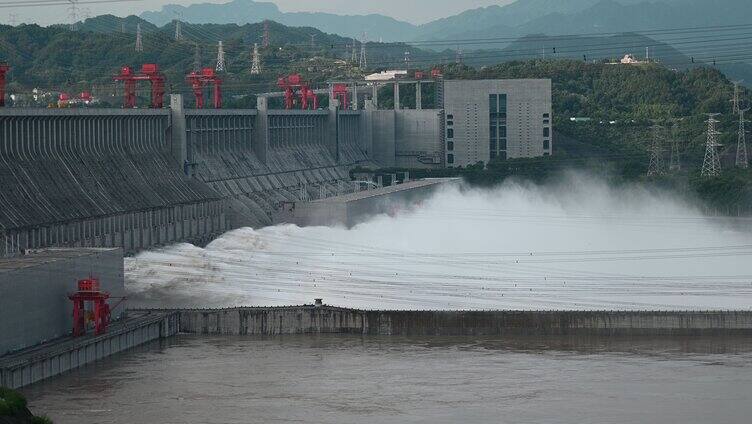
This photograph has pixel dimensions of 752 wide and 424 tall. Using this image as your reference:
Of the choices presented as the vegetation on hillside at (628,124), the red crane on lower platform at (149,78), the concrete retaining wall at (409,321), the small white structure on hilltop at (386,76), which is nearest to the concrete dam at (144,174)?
the red crane on lower platform at (149,78)

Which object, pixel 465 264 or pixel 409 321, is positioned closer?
pixel 409 321

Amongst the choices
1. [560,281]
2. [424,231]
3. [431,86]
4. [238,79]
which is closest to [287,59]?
[238,79]

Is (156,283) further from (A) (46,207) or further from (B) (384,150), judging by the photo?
(B) (384,150)

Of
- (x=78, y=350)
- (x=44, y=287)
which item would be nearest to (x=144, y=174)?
(x=44, y=287)

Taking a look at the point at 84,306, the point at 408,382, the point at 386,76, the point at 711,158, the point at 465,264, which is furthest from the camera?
the point at 386,76

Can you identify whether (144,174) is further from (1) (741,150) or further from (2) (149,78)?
(1) (741,150)
